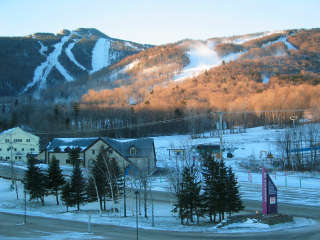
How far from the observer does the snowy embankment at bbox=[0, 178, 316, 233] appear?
57.6 ft

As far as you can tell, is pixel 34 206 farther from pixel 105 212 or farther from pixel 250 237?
pixel 250 237

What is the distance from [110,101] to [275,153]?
11821 cm

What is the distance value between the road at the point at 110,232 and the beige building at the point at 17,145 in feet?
146

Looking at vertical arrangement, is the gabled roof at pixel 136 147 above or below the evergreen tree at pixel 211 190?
above

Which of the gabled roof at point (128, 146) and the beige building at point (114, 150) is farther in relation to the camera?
the gabled roof at point (128, 146)

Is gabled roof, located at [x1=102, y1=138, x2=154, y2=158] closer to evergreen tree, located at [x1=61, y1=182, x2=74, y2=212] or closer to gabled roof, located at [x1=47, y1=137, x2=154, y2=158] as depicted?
gabled roof, located at [x1=47, y1=137, x2=154, y2=158]

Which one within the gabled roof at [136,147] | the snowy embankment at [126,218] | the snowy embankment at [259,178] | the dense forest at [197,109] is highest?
the dense forest at [197,109]

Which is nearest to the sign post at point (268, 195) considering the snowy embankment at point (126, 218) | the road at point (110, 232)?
the snowy embankment at point (126, 218)

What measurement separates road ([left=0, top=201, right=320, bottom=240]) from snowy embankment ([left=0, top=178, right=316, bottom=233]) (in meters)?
0.82

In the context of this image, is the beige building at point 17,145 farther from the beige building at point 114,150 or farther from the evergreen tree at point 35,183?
the evergreen tree at point 35,183

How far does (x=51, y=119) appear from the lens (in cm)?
Result: 10769

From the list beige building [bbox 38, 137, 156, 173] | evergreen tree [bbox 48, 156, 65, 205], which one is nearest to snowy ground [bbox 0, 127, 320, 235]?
evergreen tree [bbox 48, 156, 65, 205]

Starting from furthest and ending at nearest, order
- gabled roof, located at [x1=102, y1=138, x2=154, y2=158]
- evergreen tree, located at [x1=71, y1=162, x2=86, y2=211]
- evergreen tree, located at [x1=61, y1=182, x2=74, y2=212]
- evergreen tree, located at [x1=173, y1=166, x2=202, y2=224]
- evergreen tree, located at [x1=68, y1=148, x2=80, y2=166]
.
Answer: evergreen tree, located at [x1=68, y1=148, x2=80, y2=166]
gabled roof, located at [x1=102, y1=138, x2=154, y2=158]
evergreen tree, located at [x1=71, y1=162, x2=86, y2=211]
evergreen tree, located at [x1=61, y1=182, x2=74, y2=212]
evergreen tree, located at [x1=173, y1=166, x2=202, y2=224]

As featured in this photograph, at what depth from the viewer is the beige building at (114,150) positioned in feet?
155
